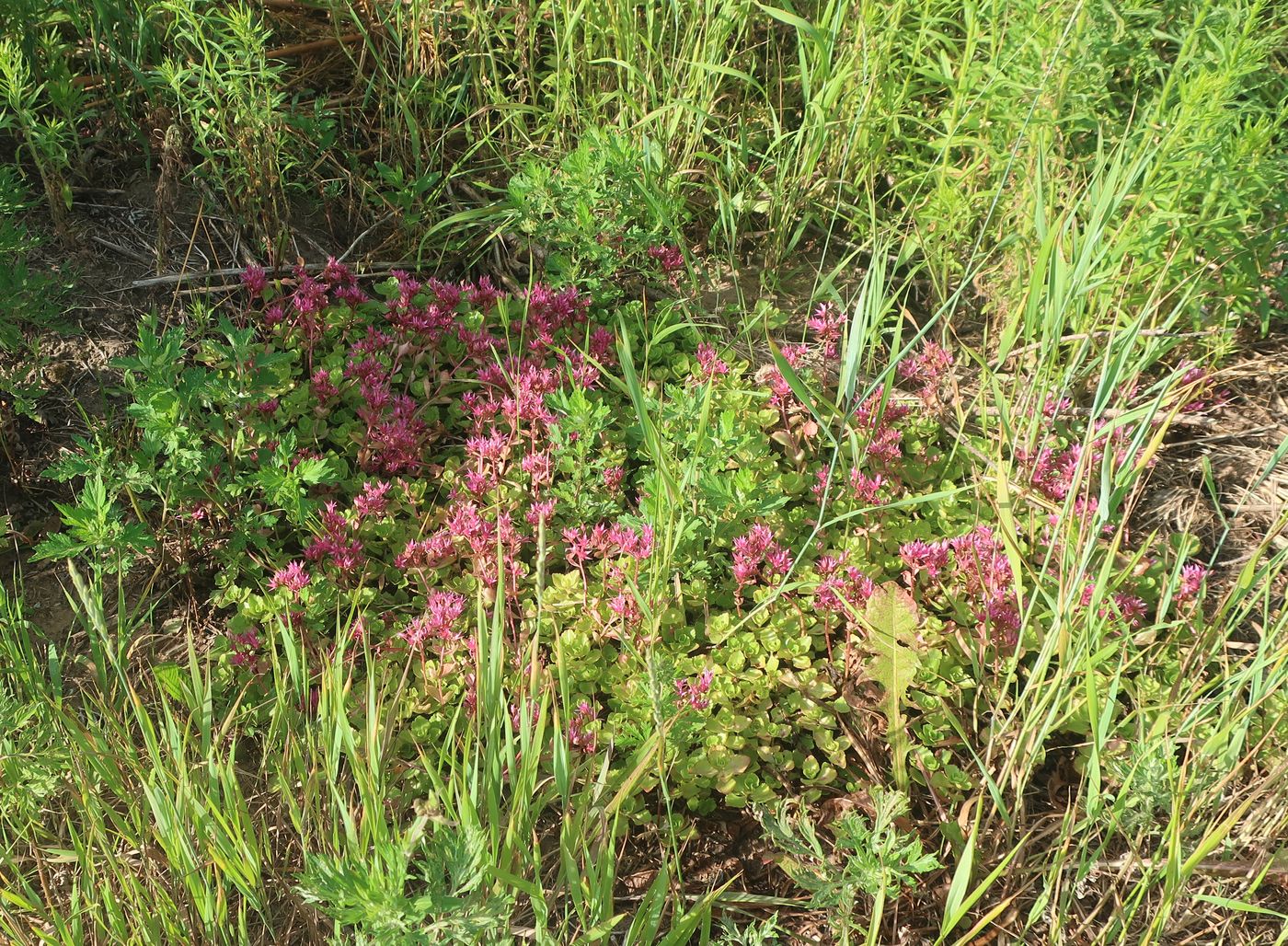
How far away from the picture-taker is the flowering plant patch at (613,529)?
2564 millimetres

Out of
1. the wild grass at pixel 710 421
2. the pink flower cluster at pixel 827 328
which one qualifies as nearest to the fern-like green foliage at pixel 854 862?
the wild grass at pixel 710 421

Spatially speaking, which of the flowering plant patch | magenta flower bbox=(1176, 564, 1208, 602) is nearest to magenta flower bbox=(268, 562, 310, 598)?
the flowering plant patch

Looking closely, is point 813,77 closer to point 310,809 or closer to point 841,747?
point 841,747

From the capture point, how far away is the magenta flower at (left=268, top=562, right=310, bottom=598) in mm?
2660

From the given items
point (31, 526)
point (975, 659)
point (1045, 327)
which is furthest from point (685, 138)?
point (31, 526)

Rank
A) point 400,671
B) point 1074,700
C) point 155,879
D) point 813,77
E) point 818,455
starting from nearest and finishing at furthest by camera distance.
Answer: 1. point 155,879
2. point 1074,700
3. point 400,671
4. point 818,455
5. point 813,77

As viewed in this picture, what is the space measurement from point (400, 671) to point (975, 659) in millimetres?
1404

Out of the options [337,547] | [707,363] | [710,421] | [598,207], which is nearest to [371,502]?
[337,547]

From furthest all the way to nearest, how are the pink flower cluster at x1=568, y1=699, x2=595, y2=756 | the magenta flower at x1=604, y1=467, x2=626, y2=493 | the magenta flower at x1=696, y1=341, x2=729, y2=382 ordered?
the magenta flower at x1=696, y1=341, x2=729, y2=382 → the magenta flower at x1=604, y1=467, x2=626, y2=493 → the pink flower cluster at x1=568, y1=699, x2=595, y2=756

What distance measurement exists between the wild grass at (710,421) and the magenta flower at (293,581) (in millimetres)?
84

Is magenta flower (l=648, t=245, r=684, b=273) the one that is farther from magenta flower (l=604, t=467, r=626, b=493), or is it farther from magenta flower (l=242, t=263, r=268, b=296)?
magenta flower (l=242, t=263, r=268, b=296)

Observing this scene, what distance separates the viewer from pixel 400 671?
8.82 ft

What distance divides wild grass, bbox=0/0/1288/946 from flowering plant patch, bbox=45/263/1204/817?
80 millimetres

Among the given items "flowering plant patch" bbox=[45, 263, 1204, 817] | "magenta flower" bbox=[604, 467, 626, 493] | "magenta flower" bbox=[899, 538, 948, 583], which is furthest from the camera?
"magenta flower" bbox=[604, 467, 626, 493]
